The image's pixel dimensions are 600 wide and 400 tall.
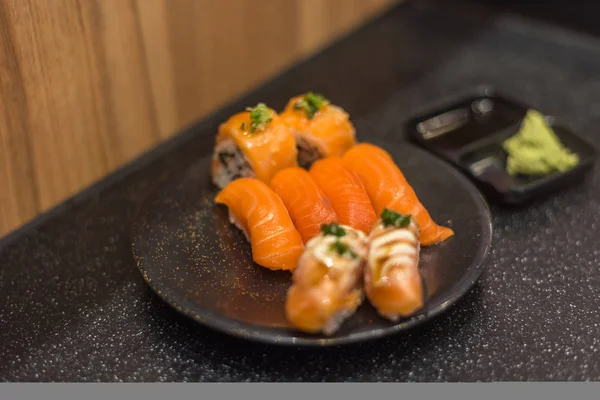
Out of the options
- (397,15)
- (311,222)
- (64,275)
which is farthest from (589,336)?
(397,15)

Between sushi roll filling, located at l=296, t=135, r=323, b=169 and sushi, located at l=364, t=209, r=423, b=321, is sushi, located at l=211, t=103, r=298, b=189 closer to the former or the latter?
sushi roll filling, located at l=296, t=135, r=323, b=169

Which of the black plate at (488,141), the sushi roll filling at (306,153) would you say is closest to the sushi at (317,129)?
the sushi roll filling at (306,153)

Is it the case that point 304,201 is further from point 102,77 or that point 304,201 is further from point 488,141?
point 488,141

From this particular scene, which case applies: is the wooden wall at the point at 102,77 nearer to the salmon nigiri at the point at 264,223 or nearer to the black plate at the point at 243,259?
the black plate at the point at 243,259

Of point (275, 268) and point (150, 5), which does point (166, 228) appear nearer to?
point (275, 268)

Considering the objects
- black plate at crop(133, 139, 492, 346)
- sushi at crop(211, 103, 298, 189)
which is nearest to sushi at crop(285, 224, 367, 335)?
black plate at crop(133, 139, 492, 346)
